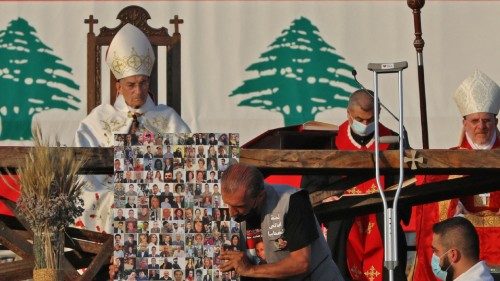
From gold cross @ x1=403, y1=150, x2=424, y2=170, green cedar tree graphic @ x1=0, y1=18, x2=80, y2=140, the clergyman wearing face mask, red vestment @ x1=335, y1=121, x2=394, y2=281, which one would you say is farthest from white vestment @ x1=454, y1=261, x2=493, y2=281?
green cedar tree graphic @ x1=0, y1=18, x2=80, y2=140

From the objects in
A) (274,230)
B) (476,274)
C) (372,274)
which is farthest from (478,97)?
(274,230)

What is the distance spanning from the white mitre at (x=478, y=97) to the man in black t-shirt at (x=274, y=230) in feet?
9.08

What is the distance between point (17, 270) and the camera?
1006cm

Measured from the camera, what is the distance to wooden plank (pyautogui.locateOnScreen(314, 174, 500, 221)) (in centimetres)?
1054

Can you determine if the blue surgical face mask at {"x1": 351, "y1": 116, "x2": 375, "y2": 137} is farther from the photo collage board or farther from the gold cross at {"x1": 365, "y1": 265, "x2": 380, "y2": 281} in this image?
the photo collage board

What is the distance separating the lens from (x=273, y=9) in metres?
16.1

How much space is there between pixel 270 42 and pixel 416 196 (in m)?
5.48

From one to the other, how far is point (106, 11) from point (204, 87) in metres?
1.03

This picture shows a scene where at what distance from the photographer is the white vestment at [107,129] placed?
11070 mm

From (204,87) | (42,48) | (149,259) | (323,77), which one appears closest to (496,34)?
(323,77)

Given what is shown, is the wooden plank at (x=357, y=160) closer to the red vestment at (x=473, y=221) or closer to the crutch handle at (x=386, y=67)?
the crutch handle at (x=386, y=67)

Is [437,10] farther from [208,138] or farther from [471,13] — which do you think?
[208,138]

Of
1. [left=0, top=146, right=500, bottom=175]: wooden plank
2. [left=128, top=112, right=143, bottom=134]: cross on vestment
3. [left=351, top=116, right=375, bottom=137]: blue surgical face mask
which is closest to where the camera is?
[left=0, top=146, right=500, bottom=175]: wooden plank

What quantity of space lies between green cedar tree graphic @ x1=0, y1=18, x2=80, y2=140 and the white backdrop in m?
0.08
